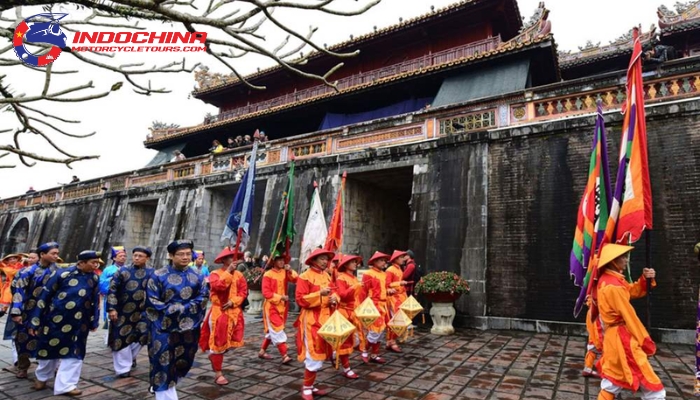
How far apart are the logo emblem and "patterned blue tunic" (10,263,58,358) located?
319 centimetres

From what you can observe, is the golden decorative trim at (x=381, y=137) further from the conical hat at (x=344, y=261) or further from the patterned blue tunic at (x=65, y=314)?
the patterned blue tunic at (x=65, y=314)

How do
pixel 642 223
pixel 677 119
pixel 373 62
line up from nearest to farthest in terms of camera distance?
pixel 642 223 < pixel 677 119 < pixel 373 62

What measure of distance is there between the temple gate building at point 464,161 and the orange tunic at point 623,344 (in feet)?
15.4

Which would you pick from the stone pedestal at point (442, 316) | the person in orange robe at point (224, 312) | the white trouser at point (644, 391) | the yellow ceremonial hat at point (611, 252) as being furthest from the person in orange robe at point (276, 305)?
the yellow ceremonial hat at point (611, 252)

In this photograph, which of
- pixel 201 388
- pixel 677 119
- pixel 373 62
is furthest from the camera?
pixel 373 62

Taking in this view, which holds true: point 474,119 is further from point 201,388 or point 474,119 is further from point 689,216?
point 201,388

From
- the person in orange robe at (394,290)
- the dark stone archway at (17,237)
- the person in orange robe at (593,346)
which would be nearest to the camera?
the person in orange robe at (593,346)

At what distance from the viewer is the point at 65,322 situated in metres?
4.55

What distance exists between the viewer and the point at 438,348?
21.5 ft

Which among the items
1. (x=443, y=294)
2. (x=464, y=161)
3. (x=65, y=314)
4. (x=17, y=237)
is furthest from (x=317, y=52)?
(x=17, y=237)

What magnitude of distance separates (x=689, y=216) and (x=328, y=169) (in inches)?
354

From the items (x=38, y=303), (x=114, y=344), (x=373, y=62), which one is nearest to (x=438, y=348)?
(x=114, y=344)

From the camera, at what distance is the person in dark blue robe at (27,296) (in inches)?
186

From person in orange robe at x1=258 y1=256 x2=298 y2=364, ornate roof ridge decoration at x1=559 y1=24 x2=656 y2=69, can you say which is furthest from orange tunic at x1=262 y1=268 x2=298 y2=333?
ornate roof ridge decoration at x1=559 y1=24 x2=656 y2=69
